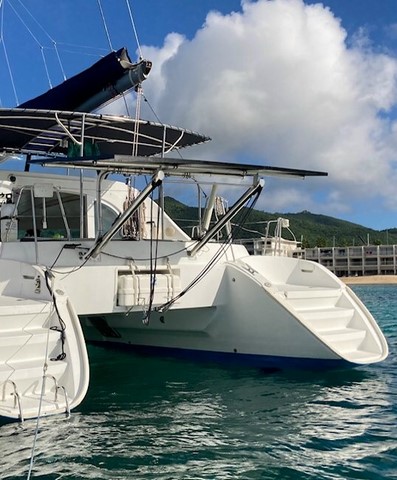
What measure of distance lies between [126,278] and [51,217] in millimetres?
2285

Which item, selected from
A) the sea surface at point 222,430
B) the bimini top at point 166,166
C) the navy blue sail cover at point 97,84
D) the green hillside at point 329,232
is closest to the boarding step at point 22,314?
the sea surface at point 222,430

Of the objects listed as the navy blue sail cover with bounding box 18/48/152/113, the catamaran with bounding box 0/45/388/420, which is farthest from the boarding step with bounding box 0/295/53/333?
the navy blue sail cover with bounding box 18/48/152/113

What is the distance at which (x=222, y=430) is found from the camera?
455cm

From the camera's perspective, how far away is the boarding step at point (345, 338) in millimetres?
6621

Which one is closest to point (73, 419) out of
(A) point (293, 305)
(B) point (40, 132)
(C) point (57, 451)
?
(C) point (57, 451)

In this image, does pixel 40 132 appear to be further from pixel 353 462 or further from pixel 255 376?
pixel 353 462

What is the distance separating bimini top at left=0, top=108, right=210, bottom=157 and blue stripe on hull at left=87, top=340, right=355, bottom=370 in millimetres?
2932

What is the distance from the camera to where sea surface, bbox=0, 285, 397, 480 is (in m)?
3.72

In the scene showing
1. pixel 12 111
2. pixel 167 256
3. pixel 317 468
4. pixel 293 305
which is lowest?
pixel 317 468

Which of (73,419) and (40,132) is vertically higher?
(40,132)

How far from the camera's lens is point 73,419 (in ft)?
15.9

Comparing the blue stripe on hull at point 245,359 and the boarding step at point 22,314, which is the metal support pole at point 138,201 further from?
the blue stripe on hull at point 245,359

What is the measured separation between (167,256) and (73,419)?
2.54m

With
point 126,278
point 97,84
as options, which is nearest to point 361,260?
point 97,84
